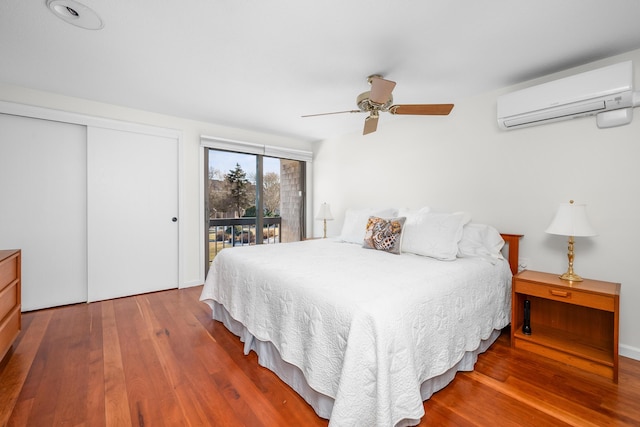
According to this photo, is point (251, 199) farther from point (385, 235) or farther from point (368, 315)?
point (368, 315)

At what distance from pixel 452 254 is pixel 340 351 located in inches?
57.2

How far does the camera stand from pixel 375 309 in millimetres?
1301

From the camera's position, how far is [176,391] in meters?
1.66

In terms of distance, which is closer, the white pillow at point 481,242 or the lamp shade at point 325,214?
the white pillow at point 481,242

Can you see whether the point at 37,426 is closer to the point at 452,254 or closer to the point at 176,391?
the point at 176,391

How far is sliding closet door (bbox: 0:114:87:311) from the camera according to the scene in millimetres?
2752

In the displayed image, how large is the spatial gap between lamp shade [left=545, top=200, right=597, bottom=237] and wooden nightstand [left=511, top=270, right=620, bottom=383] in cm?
38

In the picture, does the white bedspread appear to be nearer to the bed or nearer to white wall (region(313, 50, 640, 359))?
the bed

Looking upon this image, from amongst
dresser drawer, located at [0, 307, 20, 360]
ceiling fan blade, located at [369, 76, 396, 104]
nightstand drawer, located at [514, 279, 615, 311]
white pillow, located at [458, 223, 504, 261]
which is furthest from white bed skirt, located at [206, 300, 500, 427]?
ceiling fan blade, located at [369, 76, 396, 104]

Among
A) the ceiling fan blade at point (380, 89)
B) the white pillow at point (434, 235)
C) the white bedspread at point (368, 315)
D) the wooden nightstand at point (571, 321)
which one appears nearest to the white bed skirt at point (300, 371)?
the white bedspread at point (368, 315)

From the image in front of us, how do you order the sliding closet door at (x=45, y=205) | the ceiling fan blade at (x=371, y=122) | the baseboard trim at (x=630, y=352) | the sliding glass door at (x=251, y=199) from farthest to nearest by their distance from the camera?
the sliding glass door at (x=251, y=199) → the sliding closet door at (x=45, y=205) → the ceiling fan blade at (x=371, y=122) → the baseboard trim at (x=630, y=352)

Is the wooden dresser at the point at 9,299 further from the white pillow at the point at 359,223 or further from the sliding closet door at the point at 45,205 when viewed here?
the white pillow at the point at 359,223

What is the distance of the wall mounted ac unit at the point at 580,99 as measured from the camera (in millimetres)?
1917

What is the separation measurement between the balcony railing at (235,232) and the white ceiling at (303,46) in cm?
191
